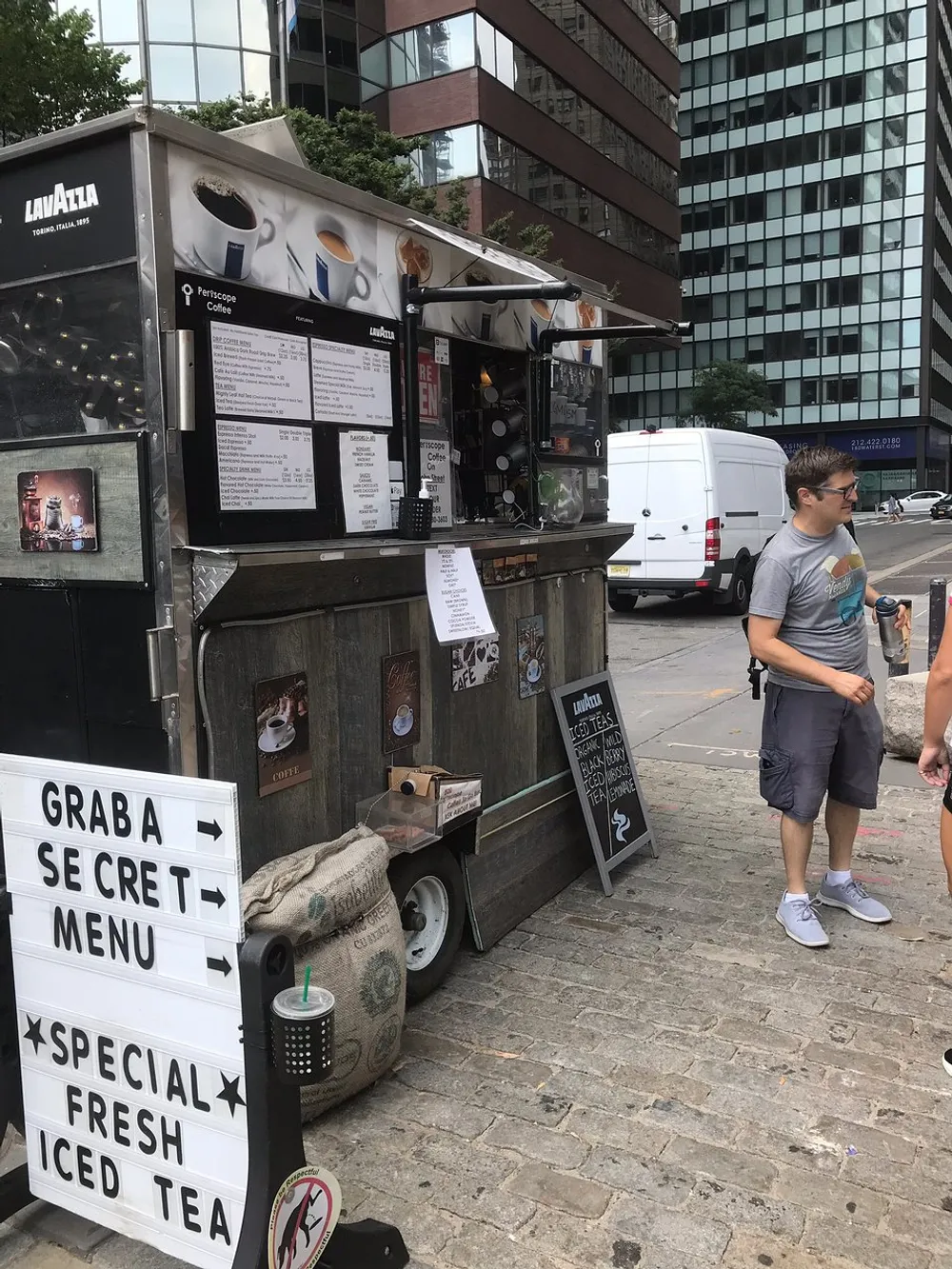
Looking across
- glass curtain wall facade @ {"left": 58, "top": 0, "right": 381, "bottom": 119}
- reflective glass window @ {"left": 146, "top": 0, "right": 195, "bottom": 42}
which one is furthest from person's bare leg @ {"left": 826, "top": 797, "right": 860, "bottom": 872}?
reflective glass window @ {"left": 146, "top": 0, "right": 195, "bottom": 42}

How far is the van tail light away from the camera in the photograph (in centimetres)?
1371

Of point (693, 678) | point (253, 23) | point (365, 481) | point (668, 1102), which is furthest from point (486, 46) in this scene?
point (668, 1102)

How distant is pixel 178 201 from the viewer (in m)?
2.80

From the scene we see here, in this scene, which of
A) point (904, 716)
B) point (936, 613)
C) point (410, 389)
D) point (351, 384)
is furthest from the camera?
point (936, 613)

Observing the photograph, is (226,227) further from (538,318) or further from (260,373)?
(538,318)

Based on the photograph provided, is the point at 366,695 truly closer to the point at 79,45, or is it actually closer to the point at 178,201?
the point at 178,201

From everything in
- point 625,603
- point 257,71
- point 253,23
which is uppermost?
point 253,23

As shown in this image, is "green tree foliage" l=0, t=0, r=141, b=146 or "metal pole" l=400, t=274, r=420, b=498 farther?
"green tree foliage" l=0, t=0, r=141, b=146

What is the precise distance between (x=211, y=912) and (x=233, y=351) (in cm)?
174

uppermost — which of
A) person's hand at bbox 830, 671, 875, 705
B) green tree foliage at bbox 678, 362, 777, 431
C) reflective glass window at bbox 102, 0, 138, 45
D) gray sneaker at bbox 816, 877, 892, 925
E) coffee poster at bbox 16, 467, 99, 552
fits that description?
reflective glass window at bbox 102, 0, 138, 45

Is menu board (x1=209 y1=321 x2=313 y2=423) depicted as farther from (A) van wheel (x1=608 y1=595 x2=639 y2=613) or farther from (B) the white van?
(A) van wheel (x1=608 y1=595 x2=639 y2=613)

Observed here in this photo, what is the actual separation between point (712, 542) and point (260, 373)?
11.5 metres

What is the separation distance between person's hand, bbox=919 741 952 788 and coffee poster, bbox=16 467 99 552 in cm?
264

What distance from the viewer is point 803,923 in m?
4.09
